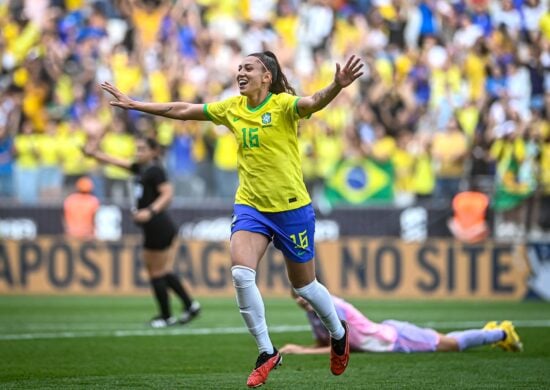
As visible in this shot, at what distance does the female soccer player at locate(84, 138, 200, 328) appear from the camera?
14086 millimetres

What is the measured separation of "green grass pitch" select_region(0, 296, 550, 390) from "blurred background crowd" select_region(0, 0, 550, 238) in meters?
3.40

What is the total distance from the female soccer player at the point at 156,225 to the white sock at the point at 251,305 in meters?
5.81

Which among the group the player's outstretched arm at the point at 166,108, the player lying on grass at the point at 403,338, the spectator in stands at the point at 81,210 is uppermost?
the player's outstretched arm at the point at 166,108

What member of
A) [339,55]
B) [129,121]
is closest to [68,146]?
[129,121]

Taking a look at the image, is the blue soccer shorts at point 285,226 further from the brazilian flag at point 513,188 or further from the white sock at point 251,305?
the brazilian flag at point 513,188

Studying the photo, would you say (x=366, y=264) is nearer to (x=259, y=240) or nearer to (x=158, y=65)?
(x=158, y=65)

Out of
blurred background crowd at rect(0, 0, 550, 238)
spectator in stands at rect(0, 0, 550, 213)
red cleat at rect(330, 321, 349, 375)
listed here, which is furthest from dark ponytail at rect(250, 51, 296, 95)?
spectator in stands at rect(0, 0, 550, 213)

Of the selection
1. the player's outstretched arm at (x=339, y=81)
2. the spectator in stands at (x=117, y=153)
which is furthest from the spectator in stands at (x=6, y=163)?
the player's outstretched arm at (x=339, y=81)

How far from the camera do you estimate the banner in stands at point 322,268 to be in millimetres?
18875

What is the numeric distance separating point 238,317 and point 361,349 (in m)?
5.01

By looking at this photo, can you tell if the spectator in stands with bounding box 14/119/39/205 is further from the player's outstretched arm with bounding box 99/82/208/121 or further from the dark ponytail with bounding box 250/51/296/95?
the dark ponytail with bounding box 250/51/296/95

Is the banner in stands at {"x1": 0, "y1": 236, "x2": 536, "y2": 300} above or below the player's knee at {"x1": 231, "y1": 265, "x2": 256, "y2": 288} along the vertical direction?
below

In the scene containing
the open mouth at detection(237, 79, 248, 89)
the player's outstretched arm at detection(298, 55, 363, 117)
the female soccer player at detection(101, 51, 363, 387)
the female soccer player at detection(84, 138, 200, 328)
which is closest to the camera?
the player's outstretched arm at detection(298, 55, 363, 117)

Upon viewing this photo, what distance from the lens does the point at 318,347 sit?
1078 centimetres
